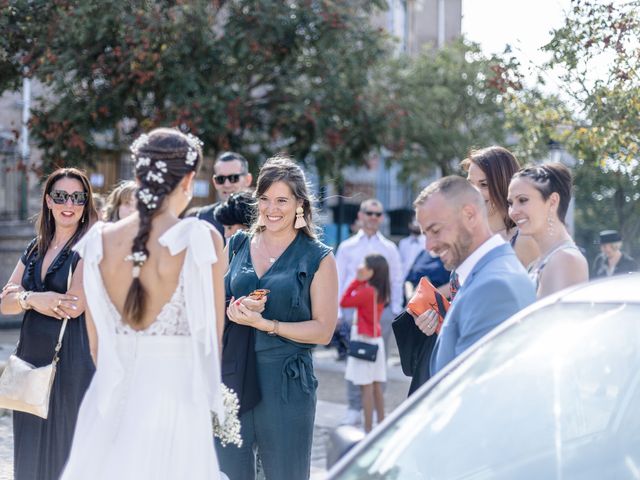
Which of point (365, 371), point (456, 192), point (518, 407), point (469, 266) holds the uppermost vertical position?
point (456, 192)

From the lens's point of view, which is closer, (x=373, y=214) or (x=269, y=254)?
(x=269, y=254)

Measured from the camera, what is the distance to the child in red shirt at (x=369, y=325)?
9008 mm

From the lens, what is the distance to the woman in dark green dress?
4.72m

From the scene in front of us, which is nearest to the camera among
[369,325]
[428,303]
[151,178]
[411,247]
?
[151,178]

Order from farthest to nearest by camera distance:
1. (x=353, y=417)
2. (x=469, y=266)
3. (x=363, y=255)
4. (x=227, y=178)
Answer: (x=363, y=255) < (x=353, y=417) < (x=227, y=178) < (x=469, y=266)

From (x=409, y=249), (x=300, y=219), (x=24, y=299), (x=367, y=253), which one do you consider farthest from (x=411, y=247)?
(x=300, y=219)

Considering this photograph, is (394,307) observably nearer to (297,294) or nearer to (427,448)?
(297,294)

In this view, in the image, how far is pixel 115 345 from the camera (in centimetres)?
370

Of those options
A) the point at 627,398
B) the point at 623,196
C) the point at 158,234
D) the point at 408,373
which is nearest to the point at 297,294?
the point at 408,373

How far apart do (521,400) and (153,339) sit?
142 centimetres

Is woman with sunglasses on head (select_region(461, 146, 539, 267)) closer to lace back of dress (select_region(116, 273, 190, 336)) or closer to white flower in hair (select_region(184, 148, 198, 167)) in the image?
white flower in hair (select_region(184, 148, 198, 167))

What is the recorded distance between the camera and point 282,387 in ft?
15.5

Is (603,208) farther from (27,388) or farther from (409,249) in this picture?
(27,388)

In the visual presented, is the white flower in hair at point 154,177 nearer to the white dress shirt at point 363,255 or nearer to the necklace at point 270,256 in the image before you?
the necklace at point 270,256
